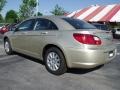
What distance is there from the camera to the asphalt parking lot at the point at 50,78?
19.5ft

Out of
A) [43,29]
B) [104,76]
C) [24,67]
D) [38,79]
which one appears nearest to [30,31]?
[43,29]

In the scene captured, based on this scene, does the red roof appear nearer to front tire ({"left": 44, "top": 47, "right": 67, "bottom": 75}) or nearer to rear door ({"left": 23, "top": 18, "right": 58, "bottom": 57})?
rear door ({"left": 23, "top": 18, "right": 58, "bottom": 57})

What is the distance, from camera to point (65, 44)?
6.64 meters

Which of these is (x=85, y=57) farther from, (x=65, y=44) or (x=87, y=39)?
(x=65, y=44)

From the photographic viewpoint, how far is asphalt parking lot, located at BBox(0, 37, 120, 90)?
234 inches

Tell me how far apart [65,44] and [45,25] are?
3.92 feet

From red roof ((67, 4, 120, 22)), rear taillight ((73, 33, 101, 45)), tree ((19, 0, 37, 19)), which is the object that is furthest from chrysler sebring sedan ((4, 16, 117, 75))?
tree ((19, 0, 37, 19))

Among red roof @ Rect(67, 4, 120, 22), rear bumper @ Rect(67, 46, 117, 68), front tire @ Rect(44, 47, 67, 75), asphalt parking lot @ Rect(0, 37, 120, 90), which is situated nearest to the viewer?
asphalt parking lot @ Rect(0, 37, 120, 90)

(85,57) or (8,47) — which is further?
(8,47)

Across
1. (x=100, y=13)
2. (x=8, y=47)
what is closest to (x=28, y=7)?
(x=100, y=13)

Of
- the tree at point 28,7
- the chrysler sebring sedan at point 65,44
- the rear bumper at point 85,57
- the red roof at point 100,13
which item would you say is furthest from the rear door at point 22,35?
the tree at point 28,7

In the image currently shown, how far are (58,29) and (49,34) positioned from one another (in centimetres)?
30

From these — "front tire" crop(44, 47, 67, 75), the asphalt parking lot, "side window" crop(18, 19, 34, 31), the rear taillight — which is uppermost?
"side window" crop(18, 19, 34, 31)

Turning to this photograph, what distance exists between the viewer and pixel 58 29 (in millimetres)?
7047
